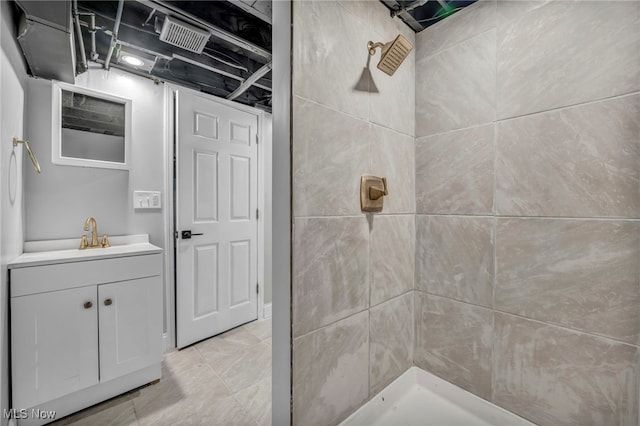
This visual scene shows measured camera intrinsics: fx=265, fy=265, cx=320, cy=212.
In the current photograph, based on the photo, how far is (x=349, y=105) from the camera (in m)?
0.94

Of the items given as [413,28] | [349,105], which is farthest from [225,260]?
[413,28]

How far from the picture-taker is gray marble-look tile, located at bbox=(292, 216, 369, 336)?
81 cm

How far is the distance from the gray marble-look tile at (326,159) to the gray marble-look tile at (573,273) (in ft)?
1.98

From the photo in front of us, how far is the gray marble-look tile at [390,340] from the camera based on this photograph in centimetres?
105

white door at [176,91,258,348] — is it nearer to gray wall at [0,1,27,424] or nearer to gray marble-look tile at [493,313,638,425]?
gray wall at [0,1,27,424]

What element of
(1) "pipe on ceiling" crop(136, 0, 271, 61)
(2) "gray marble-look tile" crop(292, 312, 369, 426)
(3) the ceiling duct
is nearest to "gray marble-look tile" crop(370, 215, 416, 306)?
(2) "gray marble-look tile" crop(292, 312, 369, 426)

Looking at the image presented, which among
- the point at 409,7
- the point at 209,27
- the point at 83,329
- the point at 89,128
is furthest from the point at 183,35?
the point at 83,329

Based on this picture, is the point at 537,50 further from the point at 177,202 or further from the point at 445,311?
the point at 177,202

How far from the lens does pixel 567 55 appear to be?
2.85 feet

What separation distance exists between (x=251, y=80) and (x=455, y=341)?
209 cm

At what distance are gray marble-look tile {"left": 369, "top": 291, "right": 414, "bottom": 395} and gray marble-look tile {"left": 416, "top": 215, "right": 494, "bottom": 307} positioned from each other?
0.14m

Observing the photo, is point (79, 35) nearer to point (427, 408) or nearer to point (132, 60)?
point (132, 60)

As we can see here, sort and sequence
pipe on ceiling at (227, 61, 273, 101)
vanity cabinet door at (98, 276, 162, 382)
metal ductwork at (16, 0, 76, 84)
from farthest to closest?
pipe on ceiling at (227, 61, 273, 101) < vanity cabinet door at (98, 276, 162, 382) < metal ductwork at (16, 0, 76, 84)

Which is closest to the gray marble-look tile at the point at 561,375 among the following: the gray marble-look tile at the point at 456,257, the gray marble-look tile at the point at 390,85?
the gray marble-look tile at the point at 456,257
